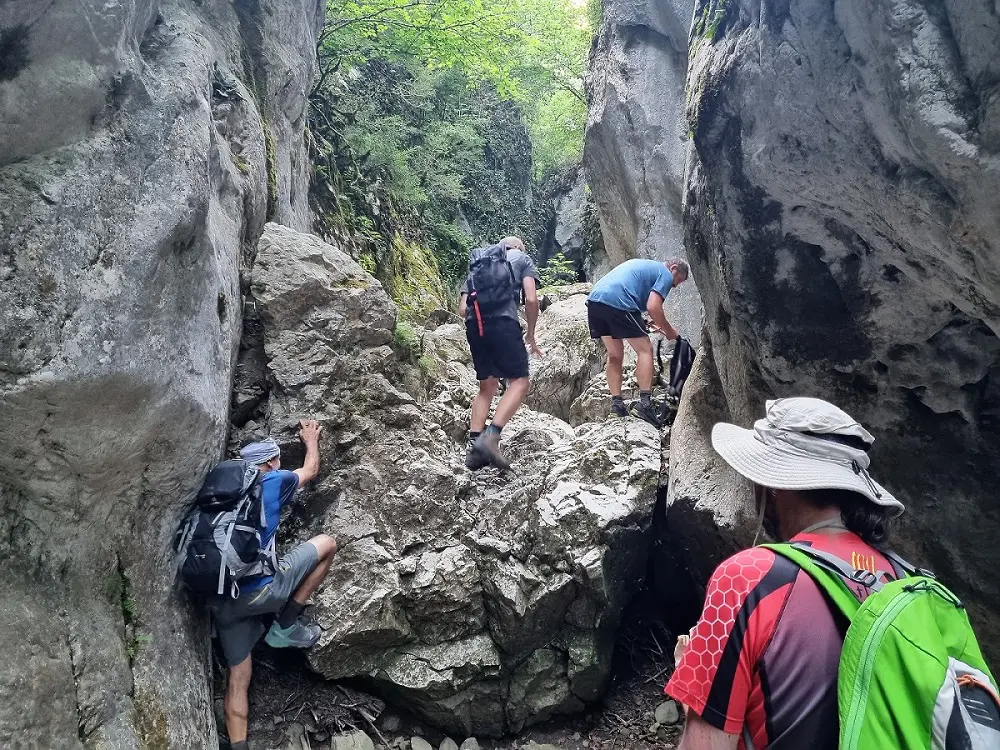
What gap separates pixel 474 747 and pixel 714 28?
521cm

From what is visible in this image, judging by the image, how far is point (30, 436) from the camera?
117 inches

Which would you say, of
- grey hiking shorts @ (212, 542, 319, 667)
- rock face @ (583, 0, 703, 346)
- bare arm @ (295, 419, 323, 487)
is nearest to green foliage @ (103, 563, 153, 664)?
grey hiking shorts @ (212, 542, 319, 667)

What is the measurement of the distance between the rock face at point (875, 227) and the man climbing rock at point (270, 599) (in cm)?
327

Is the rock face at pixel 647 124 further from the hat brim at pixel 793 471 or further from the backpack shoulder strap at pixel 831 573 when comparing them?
the backpack shoulder strap at pixel 831 573

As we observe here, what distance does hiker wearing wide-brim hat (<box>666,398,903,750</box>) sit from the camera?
1442mm

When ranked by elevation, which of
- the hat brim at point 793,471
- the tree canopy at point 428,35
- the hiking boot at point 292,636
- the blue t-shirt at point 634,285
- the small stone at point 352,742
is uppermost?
the tree canopy at point 428,35

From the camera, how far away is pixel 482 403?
586cm

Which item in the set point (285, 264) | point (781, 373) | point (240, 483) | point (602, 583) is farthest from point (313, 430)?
point (781, 373)

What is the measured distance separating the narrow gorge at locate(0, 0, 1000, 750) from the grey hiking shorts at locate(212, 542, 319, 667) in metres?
0.18

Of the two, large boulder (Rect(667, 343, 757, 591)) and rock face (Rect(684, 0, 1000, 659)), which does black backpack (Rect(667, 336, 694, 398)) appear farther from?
rock face (Rect(684, 0, 1000, 659))

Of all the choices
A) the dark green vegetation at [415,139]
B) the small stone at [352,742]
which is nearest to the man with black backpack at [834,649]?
the small stone at [352,742]

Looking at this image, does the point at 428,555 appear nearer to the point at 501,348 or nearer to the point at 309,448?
the point at 309,448

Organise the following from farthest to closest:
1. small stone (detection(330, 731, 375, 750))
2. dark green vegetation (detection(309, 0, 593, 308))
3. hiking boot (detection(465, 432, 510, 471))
A: dark green vegetation (detection(309, 0, 593, 308)) → hiking boot (detection(465, 432, 510, 471)) → small stone (detection(330, 731, 375, 750))

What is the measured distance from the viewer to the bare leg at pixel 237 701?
12.6ft
